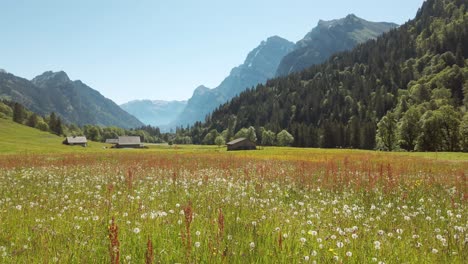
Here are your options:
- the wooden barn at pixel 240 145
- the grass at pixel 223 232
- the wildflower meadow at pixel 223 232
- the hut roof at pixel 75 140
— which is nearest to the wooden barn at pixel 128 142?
the hut roof at pixel 75 140

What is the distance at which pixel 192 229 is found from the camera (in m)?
6.10

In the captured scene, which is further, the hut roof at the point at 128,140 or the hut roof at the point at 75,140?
→ the hut roof at the point at 128,140

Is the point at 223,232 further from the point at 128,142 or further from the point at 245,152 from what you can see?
the point at 128,142

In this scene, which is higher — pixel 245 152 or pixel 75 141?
pixel 75 141

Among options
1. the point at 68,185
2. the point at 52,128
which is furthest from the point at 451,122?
the point at 52,128

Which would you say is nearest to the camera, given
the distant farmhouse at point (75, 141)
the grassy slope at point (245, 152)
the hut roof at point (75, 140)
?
the grassy slope at point (245, 152)

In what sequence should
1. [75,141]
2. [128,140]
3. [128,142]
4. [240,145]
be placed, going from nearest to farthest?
[240,145]
[75,141]
[128,142]
[128,140]

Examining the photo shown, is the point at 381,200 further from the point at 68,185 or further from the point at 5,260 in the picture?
the point at 68,185

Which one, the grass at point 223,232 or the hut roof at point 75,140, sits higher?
the hut roof at point 75,140

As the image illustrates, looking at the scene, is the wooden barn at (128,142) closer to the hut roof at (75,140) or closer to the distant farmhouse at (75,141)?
the hut roof at (75,140)

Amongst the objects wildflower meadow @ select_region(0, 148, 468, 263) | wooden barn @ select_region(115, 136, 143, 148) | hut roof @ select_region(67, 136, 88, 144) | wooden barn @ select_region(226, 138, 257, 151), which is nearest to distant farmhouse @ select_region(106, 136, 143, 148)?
wooden barn @ select_region(115, 136, 143, 148)

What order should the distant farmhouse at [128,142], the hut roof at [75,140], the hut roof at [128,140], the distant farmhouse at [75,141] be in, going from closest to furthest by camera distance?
1. the distant farmhouse at [75,141]
2. the hut roof at [75,140]
3. the distant farmhouse at [128,142]
4. the hut roof at [128,140]

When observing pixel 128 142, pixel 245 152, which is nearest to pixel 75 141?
pixel 128 142

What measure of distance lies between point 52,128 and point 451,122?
186m
